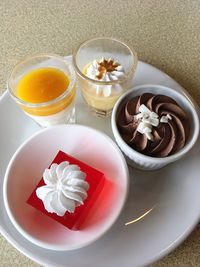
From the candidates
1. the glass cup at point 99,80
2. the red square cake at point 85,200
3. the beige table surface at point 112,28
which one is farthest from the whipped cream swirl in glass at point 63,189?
the beige table surface at point 112,28

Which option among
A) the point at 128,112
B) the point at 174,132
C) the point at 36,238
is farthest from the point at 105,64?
the point at 36,238

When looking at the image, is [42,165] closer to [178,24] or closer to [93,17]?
[93,17]

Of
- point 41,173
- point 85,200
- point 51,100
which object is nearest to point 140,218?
point 85,200

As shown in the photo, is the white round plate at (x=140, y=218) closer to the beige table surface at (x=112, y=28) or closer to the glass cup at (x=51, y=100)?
the glass cup at (x=51, y=100)

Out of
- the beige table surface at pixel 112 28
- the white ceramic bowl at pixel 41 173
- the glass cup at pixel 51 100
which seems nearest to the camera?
the white ceramic bowl at pixel 41 173

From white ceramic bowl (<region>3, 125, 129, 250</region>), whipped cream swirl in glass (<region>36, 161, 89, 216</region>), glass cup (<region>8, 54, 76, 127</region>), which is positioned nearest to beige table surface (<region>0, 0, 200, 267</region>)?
glass cup (<region>8, 54, 76, 127</region>)

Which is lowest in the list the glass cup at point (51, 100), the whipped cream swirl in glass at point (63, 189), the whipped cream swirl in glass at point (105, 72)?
the whipped cream swirl in glass at point (63, 189)

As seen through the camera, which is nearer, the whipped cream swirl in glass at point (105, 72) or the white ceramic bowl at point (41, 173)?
the white ceramic bowl at point (41, 173)

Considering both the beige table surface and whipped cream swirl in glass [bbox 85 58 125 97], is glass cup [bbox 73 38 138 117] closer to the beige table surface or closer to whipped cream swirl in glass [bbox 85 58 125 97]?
whipped cream swirl in glass [bbox 85 58 125 97]
